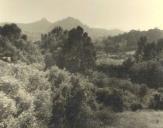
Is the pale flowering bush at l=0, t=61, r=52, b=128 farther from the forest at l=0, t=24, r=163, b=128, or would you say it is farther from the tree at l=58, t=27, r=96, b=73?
the tree at l=58, t=27, r=96, b=73

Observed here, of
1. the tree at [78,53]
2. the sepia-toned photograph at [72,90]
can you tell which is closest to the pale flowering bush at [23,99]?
the sepia-toned photograph at [72,90]

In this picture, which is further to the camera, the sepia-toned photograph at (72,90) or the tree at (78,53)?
the tree at (78,53)

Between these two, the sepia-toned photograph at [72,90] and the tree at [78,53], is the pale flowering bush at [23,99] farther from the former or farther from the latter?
the tree at [78,53]

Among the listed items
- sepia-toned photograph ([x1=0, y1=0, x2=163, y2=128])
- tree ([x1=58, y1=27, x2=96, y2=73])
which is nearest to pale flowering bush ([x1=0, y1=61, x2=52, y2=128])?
sepia-toned photograph ([x1=0, y1=0, x2=163, y2=128])

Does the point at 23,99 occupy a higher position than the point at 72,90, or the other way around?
the point at 23,99

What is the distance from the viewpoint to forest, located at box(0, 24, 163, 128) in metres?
42.3

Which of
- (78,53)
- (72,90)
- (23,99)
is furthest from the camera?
(78,53)

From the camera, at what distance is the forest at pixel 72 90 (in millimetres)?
42281

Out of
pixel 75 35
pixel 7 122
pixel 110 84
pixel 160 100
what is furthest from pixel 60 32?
pixel 7 122

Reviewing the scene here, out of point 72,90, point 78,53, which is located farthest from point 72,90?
point 78,53

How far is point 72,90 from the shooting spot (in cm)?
5359

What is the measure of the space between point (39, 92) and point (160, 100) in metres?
26.9

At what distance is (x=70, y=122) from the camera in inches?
1949

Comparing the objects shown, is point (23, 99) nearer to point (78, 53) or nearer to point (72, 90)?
point (72, 90)
